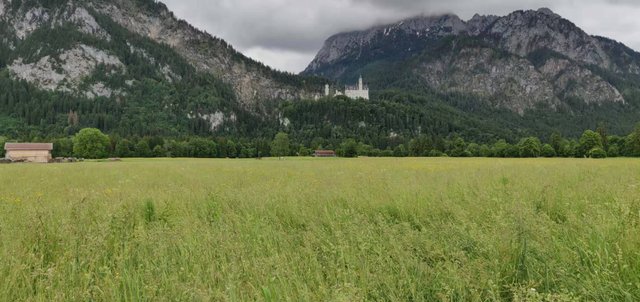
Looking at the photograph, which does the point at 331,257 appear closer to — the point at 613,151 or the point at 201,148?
the point at 613,151

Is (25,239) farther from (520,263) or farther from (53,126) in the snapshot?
(53,126)

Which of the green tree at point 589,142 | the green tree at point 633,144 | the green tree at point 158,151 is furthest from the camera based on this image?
the green tree at point 158,151

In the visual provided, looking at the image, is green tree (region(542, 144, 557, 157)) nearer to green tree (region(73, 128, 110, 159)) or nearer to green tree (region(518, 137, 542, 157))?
green tree (region(518, 137, 542, 157))

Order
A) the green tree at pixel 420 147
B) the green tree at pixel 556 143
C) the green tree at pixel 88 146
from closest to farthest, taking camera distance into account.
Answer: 1. the green tree at pixel 88 146
2. the green tree at pixel 556 143
3. the green tree at pixel 420 147

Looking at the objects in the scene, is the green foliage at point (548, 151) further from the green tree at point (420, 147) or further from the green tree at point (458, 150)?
the green tree at point (420, 147)

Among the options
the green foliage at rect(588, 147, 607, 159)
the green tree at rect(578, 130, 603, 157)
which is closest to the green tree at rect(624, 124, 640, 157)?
the green tree at rect(578, 130, 603, 157)

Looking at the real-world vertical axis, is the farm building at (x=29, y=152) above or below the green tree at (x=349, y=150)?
above

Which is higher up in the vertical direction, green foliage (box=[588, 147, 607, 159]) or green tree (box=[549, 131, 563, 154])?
green tree (box=[549, 131, 563, 154])

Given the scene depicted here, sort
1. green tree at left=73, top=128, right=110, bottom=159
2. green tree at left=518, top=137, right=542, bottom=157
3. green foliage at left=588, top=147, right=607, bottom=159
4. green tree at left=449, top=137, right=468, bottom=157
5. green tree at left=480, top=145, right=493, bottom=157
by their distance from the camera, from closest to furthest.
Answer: green foliage at left=588, top=147, right=607, bottom=159 → green tree at left=518, top=137, right=542, bottom=157 → green tree at left=73, top=128, right=110, bottom=159 → green tree at left=449, top=137, right=468, bottom=157 → green tree at left=480, top=145, right=493, bottom=157

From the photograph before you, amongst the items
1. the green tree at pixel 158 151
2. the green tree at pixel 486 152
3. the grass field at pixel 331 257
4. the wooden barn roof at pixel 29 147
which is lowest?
the green tree at pixel 486 152

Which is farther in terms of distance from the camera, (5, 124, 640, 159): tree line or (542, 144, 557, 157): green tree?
(542, 144, 557, 157): green tree

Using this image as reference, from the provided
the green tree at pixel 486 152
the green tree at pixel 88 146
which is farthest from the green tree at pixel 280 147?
the green tree at pixel 486 152

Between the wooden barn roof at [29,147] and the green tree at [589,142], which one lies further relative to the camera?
the green tree at [589,142]

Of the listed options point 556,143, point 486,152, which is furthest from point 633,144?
point 486,152
